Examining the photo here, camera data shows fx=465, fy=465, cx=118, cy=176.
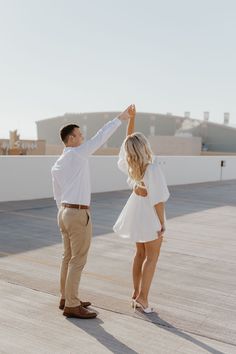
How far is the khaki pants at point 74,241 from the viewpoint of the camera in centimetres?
431

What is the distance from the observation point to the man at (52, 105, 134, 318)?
430 cm

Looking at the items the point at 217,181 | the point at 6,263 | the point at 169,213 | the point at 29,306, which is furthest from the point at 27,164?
the point at 217,181

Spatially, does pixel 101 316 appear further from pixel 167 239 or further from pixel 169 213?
pixel 169 213

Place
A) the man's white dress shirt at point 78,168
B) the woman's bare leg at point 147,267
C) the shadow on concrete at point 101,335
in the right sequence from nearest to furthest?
the shadow on concrete at point 101,335 < the man's white dress shirt at point 78,168 < the woman's bare leg at point 147,267

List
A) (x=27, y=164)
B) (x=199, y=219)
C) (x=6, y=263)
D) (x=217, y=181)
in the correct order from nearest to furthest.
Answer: (x=6, y=263) < (x=199, y=219) < (x=27, y=164) < (x=217, y=181)

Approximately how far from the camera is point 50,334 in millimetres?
4074

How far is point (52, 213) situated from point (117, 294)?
611 cm

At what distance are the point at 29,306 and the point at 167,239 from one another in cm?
430

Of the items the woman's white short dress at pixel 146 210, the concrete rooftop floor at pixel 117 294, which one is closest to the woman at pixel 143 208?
the woman's white short dress at pixel 146 210

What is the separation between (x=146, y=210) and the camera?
4.59m

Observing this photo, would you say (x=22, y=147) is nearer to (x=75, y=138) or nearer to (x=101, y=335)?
(x=75, y=138)

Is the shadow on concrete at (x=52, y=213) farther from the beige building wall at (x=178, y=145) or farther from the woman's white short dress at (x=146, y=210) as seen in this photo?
the beige building wall at (x=178, y=145)

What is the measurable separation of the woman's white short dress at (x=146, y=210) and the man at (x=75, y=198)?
0.48 m

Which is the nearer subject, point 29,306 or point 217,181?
point 29,306
